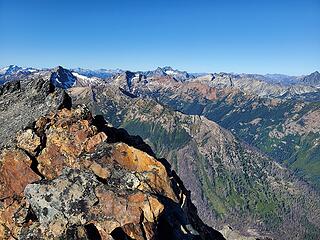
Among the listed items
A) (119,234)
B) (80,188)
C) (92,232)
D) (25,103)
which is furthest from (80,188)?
(25,103)

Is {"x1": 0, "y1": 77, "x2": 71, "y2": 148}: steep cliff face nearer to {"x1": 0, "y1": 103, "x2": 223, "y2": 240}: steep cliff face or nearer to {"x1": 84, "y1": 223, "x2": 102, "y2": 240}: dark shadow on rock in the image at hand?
{"x1": 0, "y1": 103, "x2": 223, "y2": 240}: steep cliff face

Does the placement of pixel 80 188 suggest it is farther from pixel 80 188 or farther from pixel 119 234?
pixel 119 234

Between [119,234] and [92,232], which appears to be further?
[119,234]

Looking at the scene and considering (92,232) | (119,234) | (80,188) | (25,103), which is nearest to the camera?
(92,232)

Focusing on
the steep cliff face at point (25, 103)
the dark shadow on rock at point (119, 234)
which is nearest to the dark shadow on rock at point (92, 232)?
the dark shadow on rock at point (119, 234)

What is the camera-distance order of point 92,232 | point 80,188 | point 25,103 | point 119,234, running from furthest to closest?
point 25,103 < point 80,188 < point 119,234 < point 92,232

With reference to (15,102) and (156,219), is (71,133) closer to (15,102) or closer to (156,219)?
(15,102)

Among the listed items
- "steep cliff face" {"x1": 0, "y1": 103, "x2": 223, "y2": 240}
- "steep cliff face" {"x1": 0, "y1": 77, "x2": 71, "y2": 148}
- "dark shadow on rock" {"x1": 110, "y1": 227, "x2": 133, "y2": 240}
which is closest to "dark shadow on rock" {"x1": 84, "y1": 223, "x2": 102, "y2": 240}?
"steep cliff face" {"x1": 0, "y1": 103, "x2": 223, "y2": 240}

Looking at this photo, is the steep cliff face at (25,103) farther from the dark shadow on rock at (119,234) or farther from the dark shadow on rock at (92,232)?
the dark shadow on rock at (119,234)
